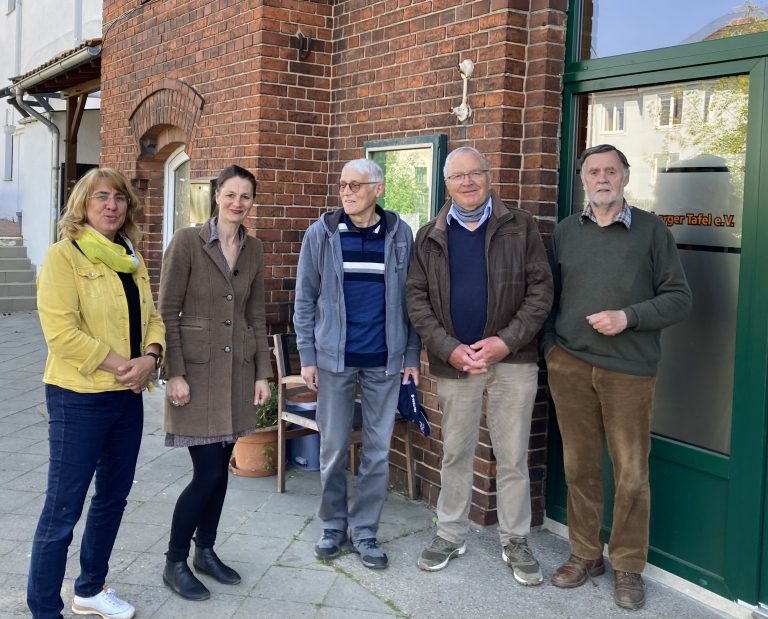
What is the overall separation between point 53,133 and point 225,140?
961 centimetres

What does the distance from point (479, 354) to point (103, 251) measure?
1690 mm

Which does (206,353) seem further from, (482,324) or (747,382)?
(747,382)

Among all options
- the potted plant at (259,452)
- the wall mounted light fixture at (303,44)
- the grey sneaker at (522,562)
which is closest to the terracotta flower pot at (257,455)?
the potted plant at (259,452)

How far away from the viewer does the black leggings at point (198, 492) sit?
146 inches

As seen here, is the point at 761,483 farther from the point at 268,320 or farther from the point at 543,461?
the point at 268,320

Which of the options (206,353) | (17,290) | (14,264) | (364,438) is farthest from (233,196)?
(14,264)

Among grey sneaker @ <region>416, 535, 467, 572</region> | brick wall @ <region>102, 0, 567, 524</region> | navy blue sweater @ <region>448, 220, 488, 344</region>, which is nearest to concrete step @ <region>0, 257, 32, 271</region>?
brick wall @ <region>102, 0, 567, 524</region>

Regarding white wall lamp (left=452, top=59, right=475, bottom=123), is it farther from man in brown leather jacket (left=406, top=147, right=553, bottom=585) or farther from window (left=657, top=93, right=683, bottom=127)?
window (left=657, top=93, right=683, bottom=127)

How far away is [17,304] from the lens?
14.0m

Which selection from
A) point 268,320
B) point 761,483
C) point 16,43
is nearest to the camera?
point 761,483

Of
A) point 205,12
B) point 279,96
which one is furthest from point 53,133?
point 279,96

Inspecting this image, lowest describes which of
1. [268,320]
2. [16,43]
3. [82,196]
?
[268,320]

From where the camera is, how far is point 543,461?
15.3ft

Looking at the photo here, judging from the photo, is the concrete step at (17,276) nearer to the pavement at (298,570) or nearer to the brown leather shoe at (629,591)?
the pavement at (298,570)
